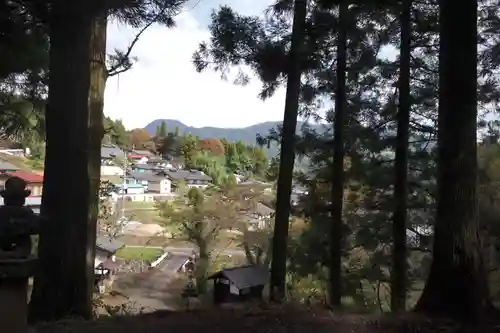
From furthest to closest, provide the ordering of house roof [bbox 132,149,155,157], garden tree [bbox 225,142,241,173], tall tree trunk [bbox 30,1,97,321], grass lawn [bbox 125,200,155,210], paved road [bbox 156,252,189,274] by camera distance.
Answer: house roof [bbox 132,149,155,157] < garden tree [bbox 225,142,241,173] < grass lawn [bbox 125,200,155,210] < paved road [bbox 156,252,189,274] < tall tree trunk [bbox 30,1,97,321]

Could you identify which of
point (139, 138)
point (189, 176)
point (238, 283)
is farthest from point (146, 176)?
point (238, 283)

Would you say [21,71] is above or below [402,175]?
above

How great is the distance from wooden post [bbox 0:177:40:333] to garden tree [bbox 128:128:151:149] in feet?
133

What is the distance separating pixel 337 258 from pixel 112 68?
4754 mm

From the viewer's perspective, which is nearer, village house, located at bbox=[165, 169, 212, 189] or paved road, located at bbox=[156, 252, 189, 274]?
paved road, located at bbox=[156, 252, 189, 274]

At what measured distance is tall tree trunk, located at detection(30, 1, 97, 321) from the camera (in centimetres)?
354

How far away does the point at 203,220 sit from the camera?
18.3 m

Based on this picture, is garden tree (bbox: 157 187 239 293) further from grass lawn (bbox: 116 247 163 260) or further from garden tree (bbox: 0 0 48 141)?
garden tree (bbox: 0 0 48 141)

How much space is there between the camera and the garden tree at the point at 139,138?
43219mm

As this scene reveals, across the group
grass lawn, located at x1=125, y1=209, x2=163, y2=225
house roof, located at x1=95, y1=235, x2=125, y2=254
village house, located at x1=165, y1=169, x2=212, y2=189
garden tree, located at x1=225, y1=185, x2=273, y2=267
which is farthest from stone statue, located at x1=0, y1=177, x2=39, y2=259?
village house, located at x1=165, y1=169, x2=212, y2=189

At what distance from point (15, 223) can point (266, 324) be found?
1.79m

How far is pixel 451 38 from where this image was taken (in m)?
3.34

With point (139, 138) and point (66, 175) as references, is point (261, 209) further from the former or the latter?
point (139, 138)

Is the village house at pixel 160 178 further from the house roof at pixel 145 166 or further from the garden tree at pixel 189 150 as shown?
the garden tree at pixel 189 150
